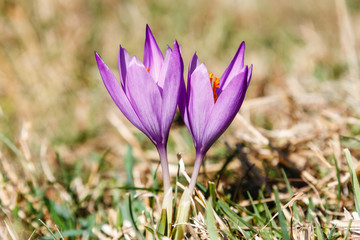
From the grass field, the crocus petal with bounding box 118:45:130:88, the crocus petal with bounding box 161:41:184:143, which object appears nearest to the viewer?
the crocus petal with bounding box 161:41:184:143

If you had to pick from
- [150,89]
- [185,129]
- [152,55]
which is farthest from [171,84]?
[185,129]

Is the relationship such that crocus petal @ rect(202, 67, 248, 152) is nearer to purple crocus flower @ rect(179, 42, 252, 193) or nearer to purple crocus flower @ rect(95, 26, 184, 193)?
purple crocus flower @ rect(179, 42, 252, 193)

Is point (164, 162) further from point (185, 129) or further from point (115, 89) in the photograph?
point (185, 129)

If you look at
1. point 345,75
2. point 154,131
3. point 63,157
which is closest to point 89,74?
point 63,157

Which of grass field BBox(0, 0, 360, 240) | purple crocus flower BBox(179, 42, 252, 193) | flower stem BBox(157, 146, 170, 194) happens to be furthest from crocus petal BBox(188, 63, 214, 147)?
grass field BBox(0, 0, 360, 240)

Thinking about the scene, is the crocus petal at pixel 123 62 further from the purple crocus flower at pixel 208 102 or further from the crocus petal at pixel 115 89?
the purple crocus flower at pixel 208 102

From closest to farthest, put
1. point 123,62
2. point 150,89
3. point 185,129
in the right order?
1. point 150,89
2. point 123,62
3. point 185,129

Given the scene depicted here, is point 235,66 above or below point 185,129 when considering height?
above

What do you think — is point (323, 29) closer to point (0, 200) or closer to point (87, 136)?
point (87, 136)
